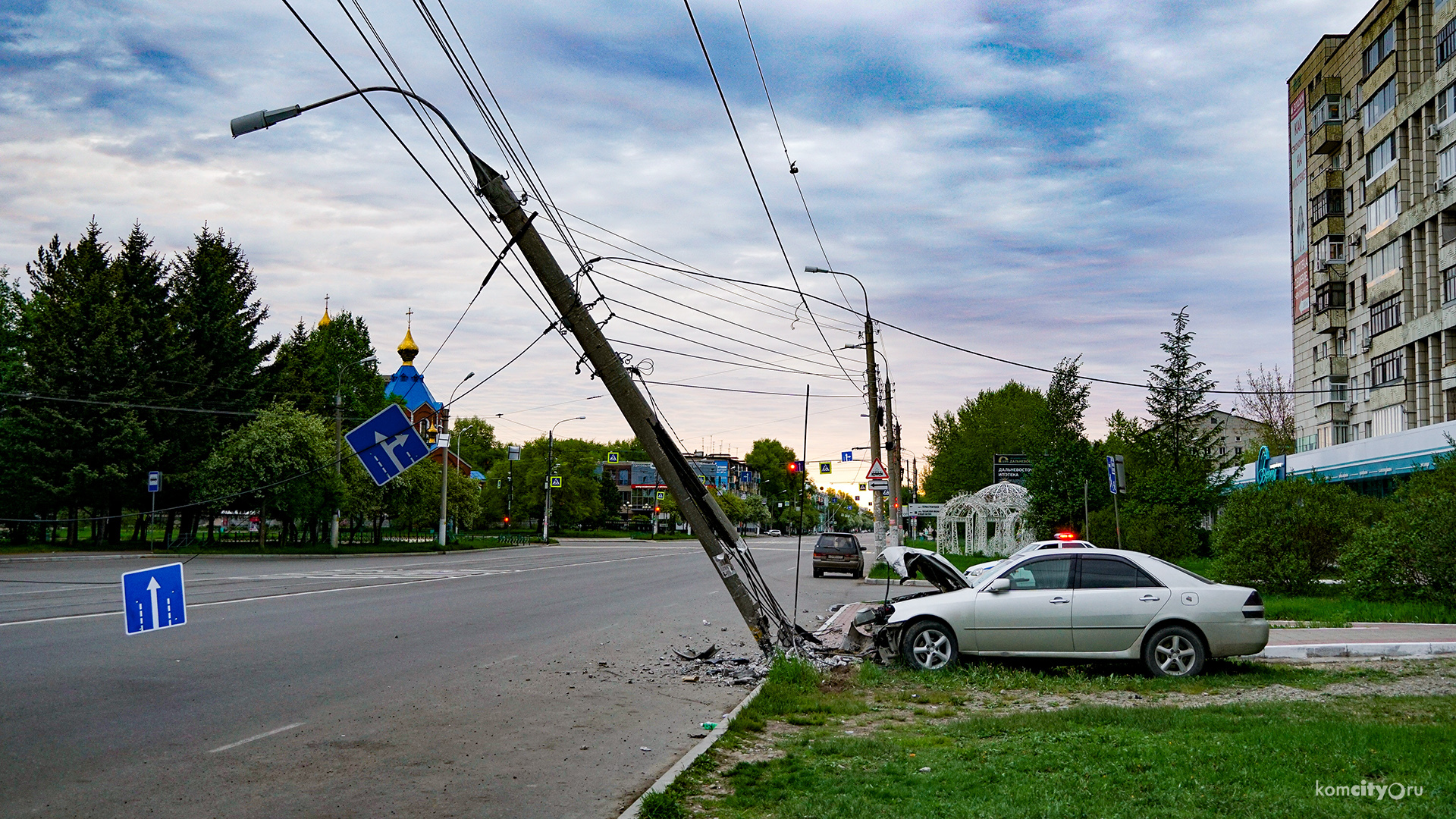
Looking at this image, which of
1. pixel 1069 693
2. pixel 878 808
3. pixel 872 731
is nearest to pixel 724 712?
pixel 872 731

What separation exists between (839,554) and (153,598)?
107ft

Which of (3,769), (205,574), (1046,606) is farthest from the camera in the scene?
(205,574)

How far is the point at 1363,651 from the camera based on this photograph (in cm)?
1263

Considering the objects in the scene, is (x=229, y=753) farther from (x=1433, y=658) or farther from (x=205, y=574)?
(x=205, y=574)

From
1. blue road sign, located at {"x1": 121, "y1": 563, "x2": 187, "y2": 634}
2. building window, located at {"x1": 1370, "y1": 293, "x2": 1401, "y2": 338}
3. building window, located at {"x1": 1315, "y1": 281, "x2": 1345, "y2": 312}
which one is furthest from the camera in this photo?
building window, located at {"x1": 1315, "y1": 281, "x2": 1345, "y2": 312}

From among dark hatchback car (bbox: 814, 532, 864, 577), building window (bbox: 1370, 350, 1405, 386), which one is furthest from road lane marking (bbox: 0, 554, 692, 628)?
building window (bbox: 1370, 350, 1405, 386)

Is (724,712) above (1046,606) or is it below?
below

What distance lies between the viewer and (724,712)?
9.91m

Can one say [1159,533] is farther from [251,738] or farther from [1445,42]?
[251,738]

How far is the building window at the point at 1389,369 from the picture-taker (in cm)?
4378

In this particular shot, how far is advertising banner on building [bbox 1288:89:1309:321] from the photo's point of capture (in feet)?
178

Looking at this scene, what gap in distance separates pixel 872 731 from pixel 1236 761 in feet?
9.30

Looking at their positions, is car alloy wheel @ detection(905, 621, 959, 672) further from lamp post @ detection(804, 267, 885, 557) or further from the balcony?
the balcony

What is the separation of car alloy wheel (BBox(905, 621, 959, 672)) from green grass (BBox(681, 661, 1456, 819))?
183 centimetres
